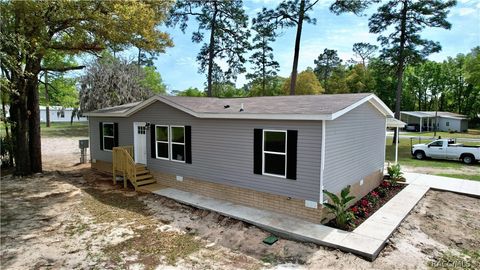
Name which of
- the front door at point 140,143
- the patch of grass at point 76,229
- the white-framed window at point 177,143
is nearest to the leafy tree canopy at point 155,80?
the front door at point 140,143

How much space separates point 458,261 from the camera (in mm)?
5930

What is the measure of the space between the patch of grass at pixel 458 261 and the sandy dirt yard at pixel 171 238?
0.02 metres

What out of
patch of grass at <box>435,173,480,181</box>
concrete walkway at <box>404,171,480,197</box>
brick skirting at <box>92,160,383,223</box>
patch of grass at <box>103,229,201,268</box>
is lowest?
patch of grass at <box>103,229,201,268</box>

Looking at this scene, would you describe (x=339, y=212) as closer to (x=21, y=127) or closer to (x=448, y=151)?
(x=21, y=127)

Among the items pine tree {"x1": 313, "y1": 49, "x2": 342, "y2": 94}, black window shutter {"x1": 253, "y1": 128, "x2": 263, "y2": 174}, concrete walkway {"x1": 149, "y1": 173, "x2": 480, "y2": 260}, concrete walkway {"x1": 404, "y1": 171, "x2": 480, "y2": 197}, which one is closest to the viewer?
concrete walkway {"x1": 149, "y1": 173, "x2": 480, "y2": 260}

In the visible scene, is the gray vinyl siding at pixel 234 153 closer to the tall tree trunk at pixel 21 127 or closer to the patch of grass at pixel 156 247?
the patch of grass at pixel 156 247

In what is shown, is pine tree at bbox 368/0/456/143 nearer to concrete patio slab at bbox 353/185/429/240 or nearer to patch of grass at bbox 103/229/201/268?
concrete patio slab at bbox 353/185/429/240

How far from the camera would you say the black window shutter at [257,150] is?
8.38m

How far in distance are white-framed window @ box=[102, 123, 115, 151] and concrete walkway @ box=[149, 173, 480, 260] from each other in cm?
441

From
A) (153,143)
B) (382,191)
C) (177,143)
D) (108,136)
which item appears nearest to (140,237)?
(177,143)

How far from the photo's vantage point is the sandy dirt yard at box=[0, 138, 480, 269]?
18.9 feet

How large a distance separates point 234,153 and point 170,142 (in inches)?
122

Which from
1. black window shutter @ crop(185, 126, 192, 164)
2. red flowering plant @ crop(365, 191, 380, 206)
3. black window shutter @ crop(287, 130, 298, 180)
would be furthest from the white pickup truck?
black window shutter @ crop(185, 126, 192, 164)

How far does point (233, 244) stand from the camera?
661 cm
